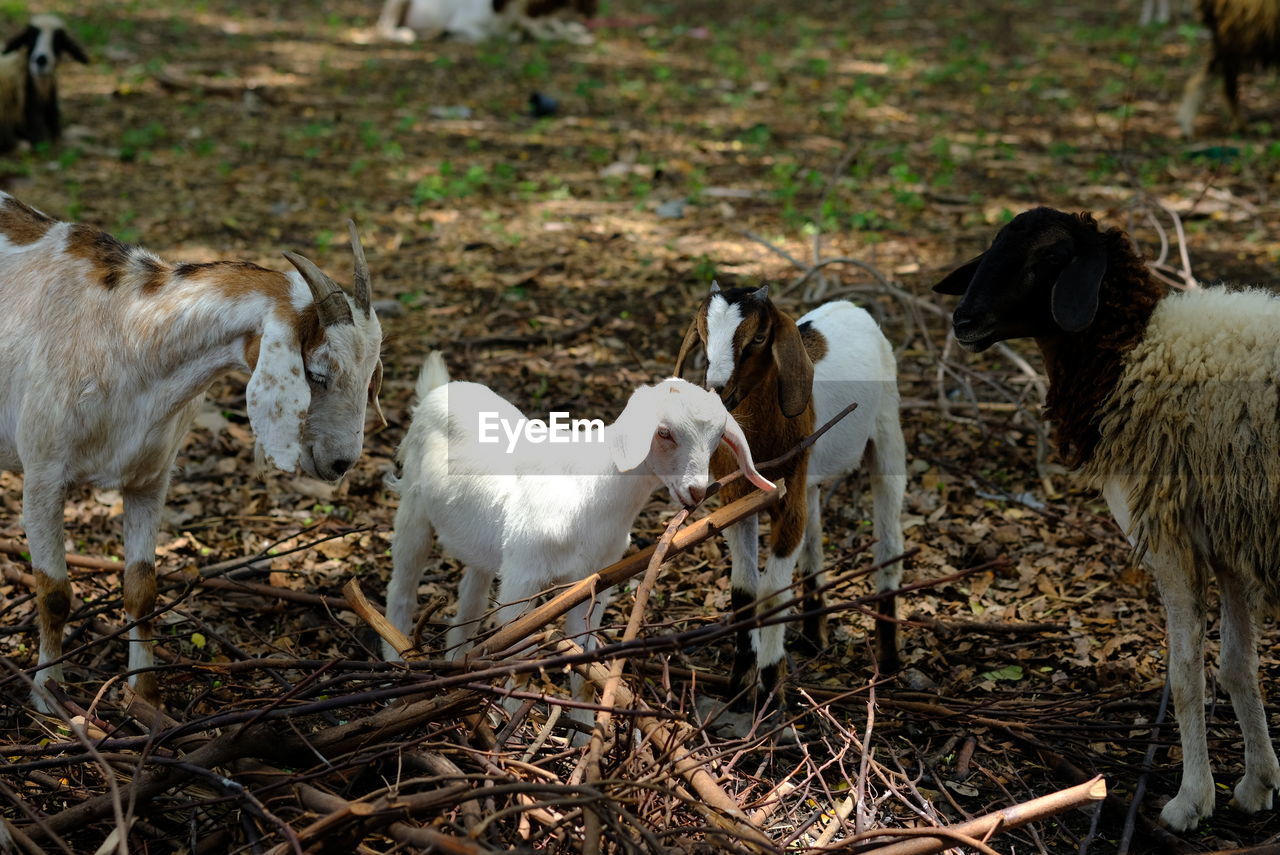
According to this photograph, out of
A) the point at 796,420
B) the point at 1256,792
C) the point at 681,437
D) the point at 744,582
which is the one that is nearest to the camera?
the point at 681,437

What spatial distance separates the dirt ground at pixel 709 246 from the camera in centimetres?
435

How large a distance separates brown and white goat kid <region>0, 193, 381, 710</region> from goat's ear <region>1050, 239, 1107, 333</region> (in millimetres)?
2296

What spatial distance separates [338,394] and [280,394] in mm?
189

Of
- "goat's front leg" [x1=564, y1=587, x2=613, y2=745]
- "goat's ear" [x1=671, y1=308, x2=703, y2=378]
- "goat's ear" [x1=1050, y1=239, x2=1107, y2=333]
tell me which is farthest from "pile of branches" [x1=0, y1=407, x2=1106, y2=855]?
"goat's ear" [x1=1050, y1=239, x2=1107, y2=333]

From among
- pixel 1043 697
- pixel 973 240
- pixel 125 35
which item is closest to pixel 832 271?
pixel 973 240

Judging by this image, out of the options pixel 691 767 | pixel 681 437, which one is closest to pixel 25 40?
pixel 681 437

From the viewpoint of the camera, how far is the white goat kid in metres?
3.59

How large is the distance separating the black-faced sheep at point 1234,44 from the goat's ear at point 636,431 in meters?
10.2

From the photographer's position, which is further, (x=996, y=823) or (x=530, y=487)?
(x=530, y=487)

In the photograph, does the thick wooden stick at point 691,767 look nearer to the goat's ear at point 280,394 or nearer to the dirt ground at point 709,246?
the dirt ground at point 709,246

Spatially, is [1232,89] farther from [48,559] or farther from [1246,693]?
[48,559]

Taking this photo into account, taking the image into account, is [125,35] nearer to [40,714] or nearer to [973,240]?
[973,240]

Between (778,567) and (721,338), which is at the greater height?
(721,338)

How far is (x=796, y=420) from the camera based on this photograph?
4.48 metres
